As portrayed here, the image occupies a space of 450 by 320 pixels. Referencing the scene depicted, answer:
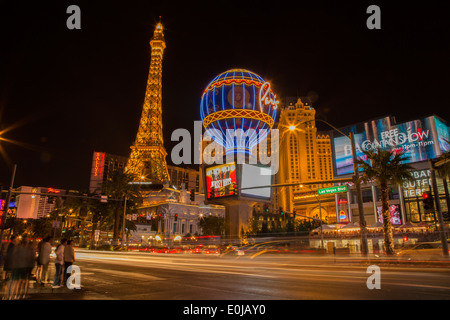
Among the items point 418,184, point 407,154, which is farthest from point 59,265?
point 418,184

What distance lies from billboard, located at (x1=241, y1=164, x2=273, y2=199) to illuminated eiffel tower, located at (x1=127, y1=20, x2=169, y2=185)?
46.8 m

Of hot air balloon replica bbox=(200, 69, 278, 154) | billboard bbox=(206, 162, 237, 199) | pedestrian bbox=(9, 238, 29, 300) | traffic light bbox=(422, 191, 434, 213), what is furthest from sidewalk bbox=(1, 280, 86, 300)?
hot air balloon replica bbox=(200, 69, 278, 154)

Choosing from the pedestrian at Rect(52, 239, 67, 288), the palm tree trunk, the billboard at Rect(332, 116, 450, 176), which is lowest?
the pedestrian at Rect(52, 239, 67, 288)

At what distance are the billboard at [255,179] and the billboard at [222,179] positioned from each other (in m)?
2.38

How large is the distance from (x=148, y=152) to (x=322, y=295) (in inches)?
4102

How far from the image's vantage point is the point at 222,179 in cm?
7112

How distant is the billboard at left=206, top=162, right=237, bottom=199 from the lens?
227 ft

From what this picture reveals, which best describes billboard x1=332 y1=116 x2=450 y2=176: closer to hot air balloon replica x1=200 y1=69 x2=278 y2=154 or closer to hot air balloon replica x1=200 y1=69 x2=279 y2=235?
hot air balloon replica x1=200 y1=69 x2=279 y2=235

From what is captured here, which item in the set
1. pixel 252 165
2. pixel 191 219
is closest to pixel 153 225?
pixel 191 219

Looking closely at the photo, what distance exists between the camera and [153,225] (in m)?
104

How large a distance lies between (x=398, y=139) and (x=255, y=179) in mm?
37585

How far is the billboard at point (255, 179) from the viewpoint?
6956 cm
